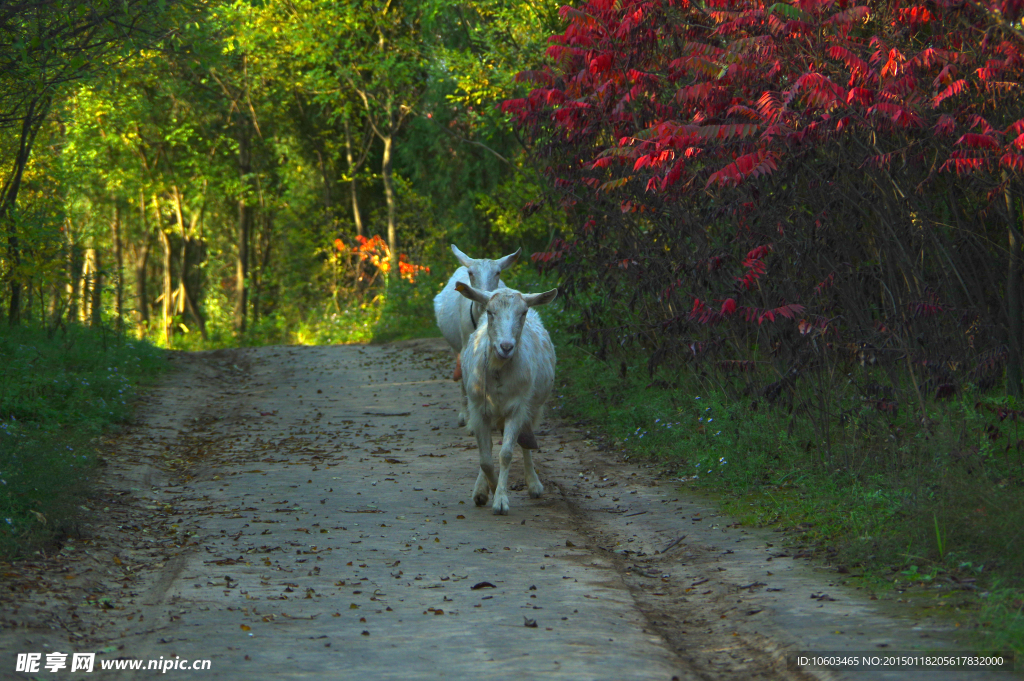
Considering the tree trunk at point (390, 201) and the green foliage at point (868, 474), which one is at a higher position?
the tree trunk at point (390, 201)

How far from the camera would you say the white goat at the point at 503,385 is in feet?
25.9

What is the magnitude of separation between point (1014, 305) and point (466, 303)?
18.6 ft

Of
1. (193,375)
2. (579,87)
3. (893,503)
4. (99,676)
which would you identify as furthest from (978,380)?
(193,375)

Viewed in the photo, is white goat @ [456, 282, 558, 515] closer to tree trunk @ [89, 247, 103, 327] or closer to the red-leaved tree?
the red-leaved tree

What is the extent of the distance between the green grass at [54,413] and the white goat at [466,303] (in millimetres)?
4058

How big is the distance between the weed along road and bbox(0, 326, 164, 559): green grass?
1.11 feet

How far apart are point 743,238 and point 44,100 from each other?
842cm

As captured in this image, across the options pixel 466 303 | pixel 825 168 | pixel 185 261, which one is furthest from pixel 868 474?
pixel 185 261

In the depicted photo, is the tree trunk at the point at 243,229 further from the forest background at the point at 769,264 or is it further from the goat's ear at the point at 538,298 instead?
the goat's ear at the point at 538,298

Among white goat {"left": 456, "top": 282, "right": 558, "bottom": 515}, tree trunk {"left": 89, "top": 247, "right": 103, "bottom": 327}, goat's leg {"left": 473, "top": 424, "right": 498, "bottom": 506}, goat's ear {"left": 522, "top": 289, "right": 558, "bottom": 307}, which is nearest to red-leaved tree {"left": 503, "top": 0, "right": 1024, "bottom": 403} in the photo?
goat's ear {"left": 522, "top": 289, "right": 558, "bottom": 307}

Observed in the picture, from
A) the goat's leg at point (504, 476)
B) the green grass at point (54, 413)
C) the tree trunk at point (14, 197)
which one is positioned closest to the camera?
the green grass at point (54, 413)

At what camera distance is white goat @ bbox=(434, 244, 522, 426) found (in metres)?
10.8

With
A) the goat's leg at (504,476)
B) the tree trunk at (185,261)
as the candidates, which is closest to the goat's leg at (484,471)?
the goat's leg at (504,476)

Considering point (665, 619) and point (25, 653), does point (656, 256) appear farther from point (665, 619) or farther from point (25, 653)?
point (25, 653)
